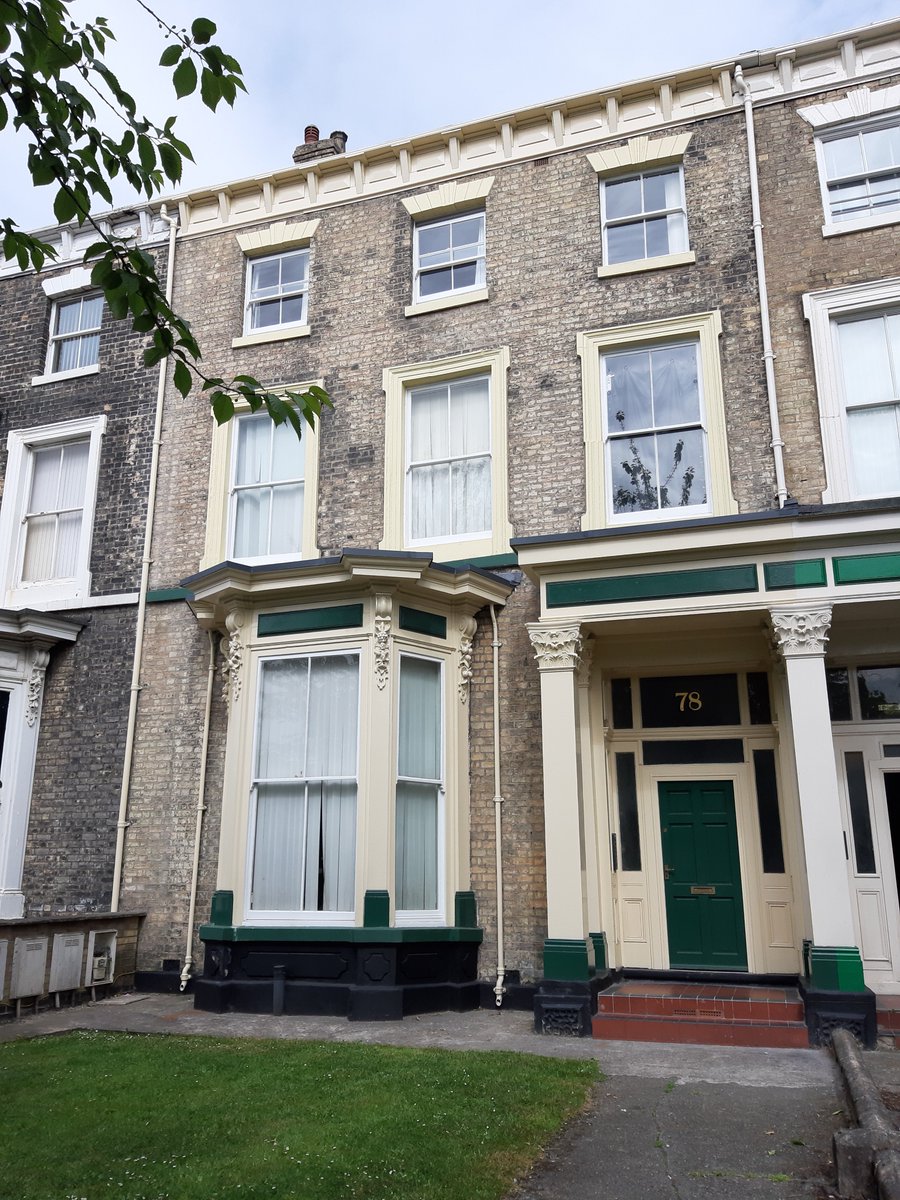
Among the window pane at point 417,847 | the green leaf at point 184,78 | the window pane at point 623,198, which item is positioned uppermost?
the window pane at point 623,198

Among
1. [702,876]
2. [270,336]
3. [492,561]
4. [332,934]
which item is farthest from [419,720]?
[270,336]

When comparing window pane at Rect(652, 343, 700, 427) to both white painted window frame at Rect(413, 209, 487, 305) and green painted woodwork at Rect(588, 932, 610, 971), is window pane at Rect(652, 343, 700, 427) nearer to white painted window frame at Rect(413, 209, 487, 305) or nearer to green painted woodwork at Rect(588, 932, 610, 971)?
white painted window frame at Rect(413, 209, 487, 305)

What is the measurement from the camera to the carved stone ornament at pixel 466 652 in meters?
11.1

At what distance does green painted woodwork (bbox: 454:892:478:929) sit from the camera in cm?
1041

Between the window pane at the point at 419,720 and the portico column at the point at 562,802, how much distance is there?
1567 millimetres

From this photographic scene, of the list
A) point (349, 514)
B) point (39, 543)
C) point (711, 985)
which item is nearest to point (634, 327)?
point (349, 514)

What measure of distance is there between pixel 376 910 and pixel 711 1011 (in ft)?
10.6

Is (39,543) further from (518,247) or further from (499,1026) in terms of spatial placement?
(499,1026)

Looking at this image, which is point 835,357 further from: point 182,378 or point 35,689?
point 35,689

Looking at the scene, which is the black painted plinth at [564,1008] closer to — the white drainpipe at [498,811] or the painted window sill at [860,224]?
the white drainpipe at [498,811]

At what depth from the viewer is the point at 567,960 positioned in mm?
9133

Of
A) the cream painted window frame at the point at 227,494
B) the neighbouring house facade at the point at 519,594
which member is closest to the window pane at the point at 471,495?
the neighbouring house facade at the point at 519,594

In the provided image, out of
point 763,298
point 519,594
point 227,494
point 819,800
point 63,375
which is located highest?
point 63,375

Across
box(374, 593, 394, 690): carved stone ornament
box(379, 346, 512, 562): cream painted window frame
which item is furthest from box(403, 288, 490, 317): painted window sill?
box(374, 593, 394, 690): carved stone ornament
